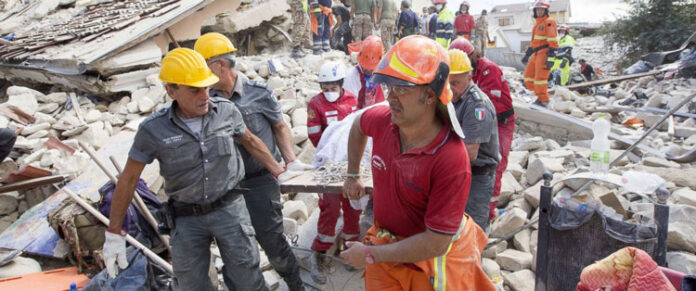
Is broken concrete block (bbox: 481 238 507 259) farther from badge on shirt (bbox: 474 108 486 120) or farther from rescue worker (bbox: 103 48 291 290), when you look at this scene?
rescue worker (bbox: 103 48 291 290)

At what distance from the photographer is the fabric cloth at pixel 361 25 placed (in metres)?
11.2

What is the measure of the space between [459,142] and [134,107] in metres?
6.39

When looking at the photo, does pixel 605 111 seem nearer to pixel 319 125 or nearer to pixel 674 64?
pixel 674 64

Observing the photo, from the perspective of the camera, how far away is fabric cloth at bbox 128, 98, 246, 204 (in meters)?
2.76

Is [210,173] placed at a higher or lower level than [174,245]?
higher

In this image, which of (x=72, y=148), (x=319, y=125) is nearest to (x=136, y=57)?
(x=72, y=148)

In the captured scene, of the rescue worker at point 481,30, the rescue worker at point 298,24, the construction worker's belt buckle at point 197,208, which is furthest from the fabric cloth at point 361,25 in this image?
the construction worker's belt buckle at point 197,208

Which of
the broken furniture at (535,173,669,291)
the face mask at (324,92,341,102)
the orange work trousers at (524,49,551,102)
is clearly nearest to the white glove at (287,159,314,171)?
the face mask at (324,92,341,102)

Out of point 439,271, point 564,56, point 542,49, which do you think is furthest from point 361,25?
point 439,271

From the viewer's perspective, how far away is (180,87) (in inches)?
109

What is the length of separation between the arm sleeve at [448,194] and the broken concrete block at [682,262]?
2313 millimetres

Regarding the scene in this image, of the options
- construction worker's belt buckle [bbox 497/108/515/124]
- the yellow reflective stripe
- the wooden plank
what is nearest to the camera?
the yellow reflective stripe

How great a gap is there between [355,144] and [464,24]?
11613 millimetres

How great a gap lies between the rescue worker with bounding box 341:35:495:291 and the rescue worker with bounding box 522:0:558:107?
23.3 ft
